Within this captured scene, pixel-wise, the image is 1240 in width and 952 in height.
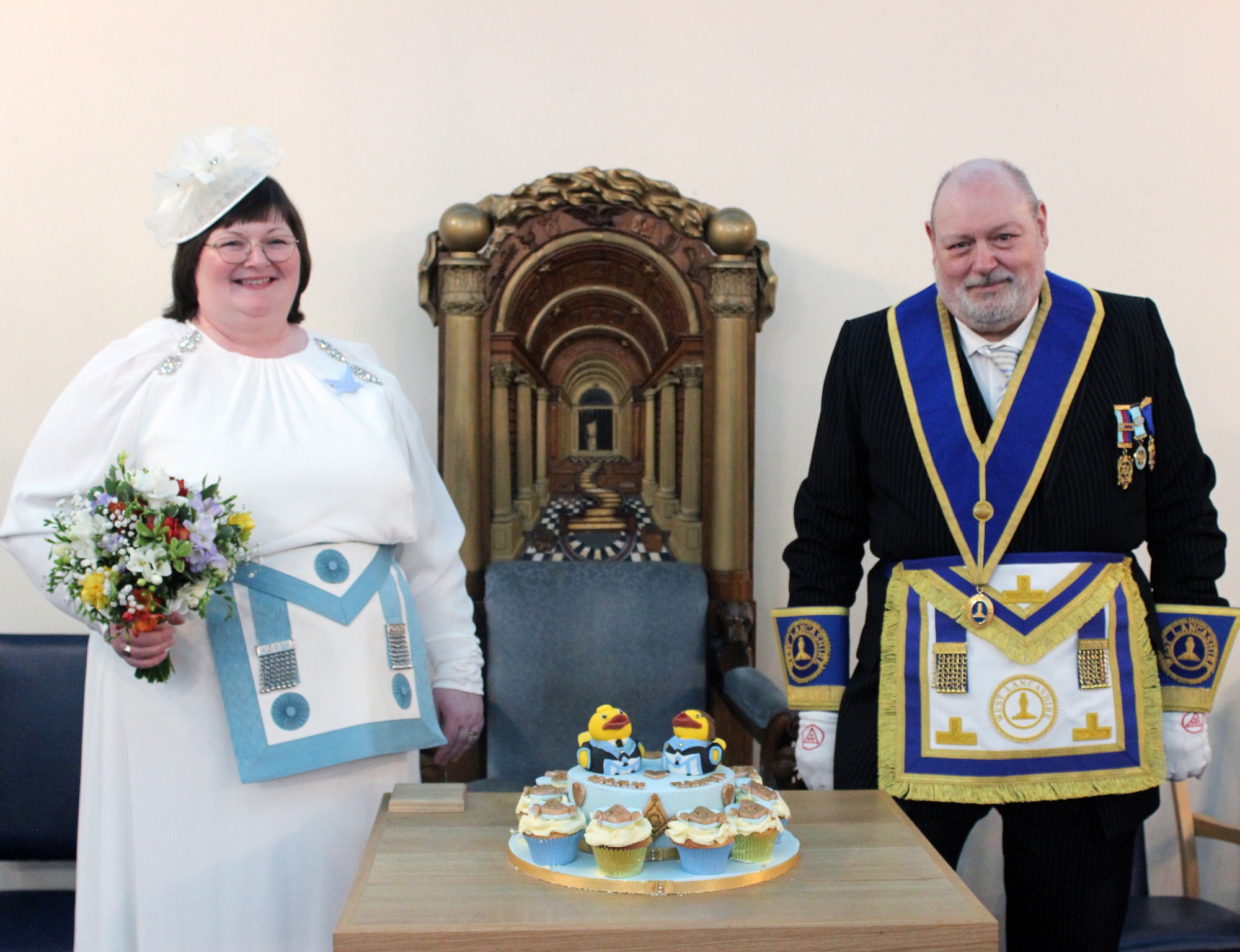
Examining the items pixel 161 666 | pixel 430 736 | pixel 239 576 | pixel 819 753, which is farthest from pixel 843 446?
pixel 161 666

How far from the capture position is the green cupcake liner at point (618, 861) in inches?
50.8

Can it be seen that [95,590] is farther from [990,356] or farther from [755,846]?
[990,356]

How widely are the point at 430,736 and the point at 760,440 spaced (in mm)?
1484

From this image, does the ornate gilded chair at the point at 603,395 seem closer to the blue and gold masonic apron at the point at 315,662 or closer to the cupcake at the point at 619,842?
the blue and gold masonic apron at the point at 315,662

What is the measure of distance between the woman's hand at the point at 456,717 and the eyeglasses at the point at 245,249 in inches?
33.3

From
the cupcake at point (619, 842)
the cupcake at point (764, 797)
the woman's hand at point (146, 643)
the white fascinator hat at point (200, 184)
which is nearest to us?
the cupcake at point (619, 842)

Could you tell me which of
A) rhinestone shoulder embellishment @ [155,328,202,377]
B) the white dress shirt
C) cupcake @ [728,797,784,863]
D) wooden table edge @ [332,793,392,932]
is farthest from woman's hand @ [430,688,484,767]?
the white dress shirt

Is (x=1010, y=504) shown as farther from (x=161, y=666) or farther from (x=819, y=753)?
(x=161, y=666)

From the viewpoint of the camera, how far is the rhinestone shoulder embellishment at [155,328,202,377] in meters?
1.81

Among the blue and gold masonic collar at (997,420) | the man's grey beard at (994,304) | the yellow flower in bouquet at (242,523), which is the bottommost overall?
the yellow flower in bouquet at (242,523)

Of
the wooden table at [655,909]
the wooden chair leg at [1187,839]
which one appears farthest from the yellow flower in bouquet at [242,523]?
the wooden chair leg at [1187,839]

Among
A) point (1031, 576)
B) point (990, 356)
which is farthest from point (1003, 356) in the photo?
point (1031, 576)

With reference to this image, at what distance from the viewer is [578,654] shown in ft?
8.96

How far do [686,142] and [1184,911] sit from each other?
7.69ft
